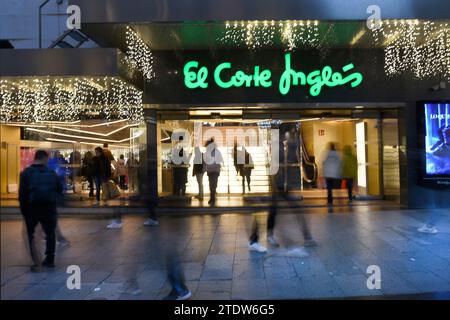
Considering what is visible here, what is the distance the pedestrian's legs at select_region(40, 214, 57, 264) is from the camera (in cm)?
599

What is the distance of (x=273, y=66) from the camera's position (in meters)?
12.4

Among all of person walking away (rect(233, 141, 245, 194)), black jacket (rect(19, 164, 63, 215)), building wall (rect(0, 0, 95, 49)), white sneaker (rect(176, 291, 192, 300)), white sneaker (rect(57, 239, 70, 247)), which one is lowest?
white sneaker (rect(176, 291, 192, 300))

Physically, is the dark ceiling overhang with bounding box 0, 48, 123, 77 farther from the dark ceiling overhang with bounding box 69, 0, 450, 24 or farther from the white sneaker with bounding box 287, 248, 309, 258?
the white sneaker with bounding box 287, 248, 309, 258

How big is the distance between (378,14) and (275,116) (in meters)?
4.33

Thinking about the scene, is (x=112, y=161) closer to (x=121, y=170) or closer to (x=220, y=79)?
(x=121, y=170)

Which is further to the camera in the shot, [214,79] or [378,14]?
[214,79]

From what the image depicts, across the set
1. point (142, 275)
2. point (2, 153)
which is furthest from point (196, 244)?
Answer: point (2, 153)

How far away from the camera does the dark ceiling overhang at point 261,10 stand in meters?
9.45

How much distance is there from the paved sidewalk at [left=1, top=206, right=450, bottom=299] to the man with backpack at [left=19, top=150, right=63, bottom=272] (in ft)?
0.87

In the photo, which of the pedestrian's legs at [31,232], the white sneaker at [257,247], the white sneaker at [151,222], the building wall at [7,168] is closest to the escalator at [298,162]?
the white sneaker at [151,222]

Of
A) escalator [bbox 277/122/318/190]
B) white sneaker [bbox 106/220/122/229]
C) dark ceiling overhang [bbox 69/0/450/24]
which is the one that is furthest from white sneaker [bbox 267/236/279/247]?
escalator [bbox 277/122/318/190]

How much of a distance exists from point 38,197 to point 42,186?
0.69 ft

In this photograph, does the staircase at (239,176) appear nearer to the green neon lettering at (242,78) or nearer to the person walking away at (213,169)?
the person walking away at (213,169)

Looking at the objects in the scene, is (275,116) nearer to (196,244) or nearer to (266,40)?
(266,40)
